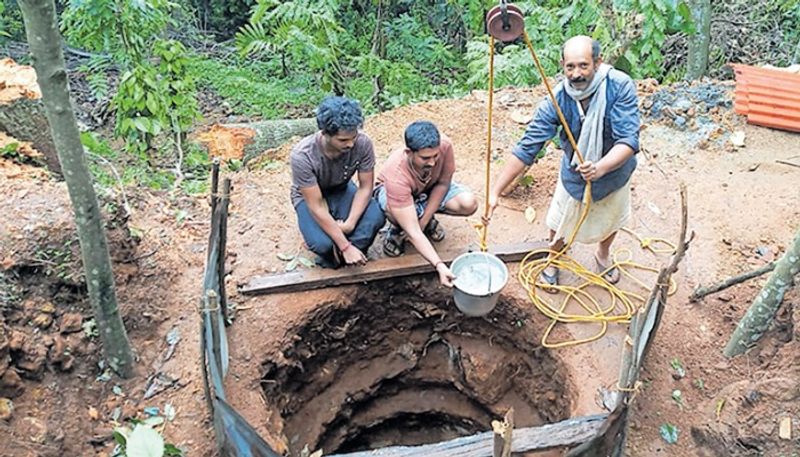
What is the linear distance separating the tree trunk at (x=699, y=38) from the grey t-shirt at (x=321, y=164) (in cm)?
446

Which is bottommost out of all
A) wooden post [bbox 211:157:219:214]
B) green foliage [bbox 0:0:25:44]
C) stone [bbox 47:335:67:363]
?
stone [bbox 47:335:67:363]

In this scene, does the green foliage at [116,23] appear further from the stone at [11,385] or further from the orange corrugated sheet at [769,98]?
the orange corrugated sheet at [769,98]

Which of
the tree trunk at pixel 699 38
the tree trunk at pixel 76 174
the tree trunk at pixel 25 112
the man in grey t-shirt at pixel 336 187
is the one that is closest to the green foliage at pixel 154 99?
the tree trunk at pixel 25 112

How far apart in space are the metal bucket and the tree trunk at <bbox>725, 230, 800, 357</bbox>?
4.28ft

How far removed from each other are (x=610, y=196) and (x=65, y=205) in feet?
10.6

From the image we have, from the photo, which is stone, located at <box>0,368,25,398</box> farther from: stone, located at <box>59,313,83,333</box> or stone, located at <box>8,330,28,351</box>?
stone, located at <box>59,313,83,333</box>

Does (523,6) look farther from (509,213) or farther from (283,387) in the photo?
(283,387)

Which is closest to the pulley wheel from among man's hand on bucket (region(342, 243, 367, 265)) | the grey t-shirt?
the grey t-shirt

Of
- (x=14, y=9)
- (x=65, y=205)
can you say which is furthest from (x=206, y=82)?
(x=65, y=205)

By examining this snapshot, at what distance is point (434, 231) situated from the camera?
4387mm

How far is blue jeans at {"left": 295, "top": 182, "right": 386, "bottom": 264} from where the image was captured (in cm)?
396

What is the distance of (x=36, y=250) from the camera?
362cm

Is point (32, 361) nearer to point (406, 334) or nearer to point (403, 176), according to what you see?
point (403, 176)

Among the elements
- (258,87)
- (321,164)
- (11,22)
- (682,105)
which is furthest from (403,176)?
(11,22)
